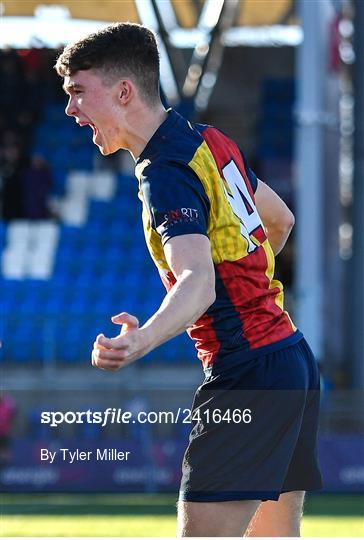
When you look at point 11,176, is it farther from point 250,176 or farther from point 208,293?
point 208,293

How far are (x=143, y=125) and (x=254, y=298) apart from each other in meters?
0.62

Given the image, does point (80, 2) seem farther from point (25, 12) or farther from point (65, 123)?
point (65, 123)

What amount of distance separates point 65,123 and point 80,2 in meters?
3.15

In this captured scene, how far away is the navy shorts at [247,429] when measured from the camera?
3676 mm

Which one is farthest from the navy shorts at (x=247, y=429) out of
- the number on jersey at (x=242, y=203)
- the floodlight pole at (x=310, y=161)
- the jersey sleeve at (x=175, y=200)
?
the floodlight pole at (x=310, y=161)

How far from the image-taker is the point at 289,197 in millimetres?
18734

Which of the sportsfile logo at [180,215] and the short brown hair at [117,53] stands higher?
the short brown hair at [117,53]

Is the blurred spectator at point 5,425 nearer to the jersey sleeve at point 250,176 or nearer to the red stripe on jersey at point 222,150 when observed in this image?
the jersey sleeve at point 250,176

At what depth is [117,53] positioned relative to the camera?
143 inches

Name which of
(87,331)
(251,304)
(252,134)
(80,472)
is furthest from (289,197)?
(251,304)

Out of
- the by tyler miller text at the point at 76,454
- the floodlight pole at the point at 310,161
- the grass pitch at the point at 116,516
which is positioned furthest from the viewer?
the floodlight pole at the point at 310,161

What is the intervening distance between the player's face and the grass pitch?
16.3 feet

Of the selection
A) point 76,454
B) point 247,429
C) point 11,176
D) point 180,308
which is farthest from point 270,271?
point 11,176

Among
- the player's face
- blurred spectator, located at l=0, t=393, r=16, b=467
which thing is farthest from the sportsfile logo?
blurred spectator, located at l=0, t=393, r=16, b=467
